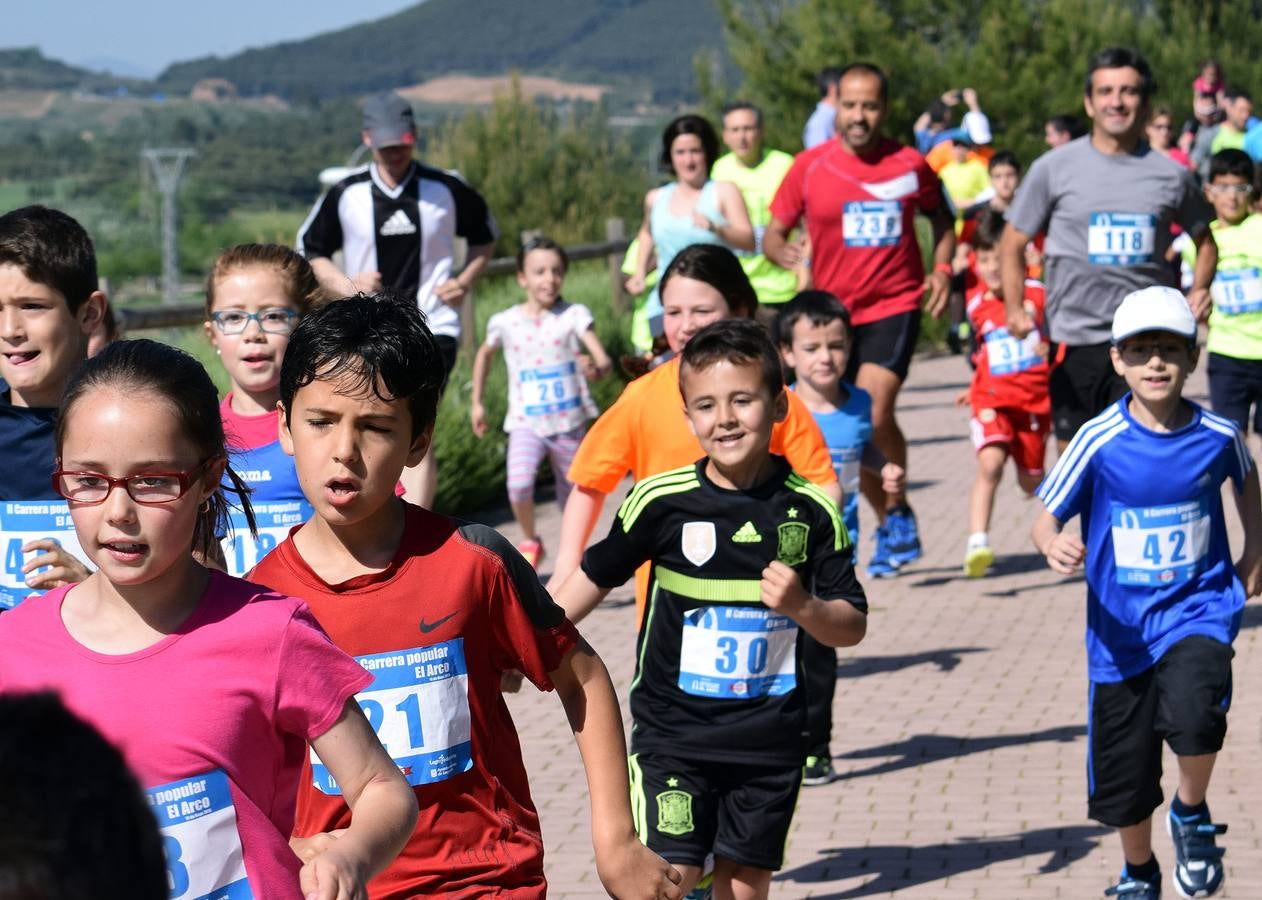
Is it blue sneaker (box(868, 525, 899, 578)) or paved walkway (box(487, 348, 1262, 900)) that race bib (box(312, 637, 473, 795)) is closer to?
paved walkway (box(487, 348, 1262, 900))

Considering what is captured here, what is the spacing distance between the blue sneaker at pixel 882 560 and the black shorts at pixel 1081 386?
187 centimetres

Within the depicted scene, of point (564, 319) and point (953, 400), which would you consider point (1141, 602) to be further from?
point (953, 400)

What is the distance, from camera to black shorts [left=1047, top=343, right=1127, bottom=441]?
837cm

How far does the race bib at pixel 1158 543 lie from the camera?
5473 millimetres

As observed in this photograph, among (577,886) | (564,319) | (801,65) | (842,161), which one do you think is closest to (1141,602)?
(577,886)

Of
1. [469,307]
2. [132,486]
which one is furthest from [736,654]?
[469,307]

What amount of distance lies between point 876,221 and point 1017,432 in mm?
1490

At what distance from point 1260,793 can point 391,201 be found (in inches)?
189

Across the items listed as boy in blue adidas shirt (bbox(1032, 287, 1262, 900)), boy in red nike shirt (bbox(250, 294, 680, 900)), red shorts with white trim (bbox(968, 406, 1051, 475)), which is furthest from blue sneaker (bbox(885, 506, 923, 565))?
boy in red nike shirt (bbox(250, 294, 680, 900))

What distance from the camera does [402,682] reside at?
126 inches

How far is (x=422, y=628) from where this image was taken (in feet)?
10.6

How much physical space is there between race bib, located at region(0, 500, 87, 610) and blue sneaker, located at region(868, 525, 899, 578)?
6772 mm

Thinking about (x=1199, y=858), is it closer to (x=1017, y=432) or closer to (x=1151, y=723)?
(x=1151, y=723)

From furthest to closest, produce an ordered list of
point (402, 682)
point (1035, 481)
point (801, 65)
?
point (801, 65) < point (1035, 481) < point (402, 682)
